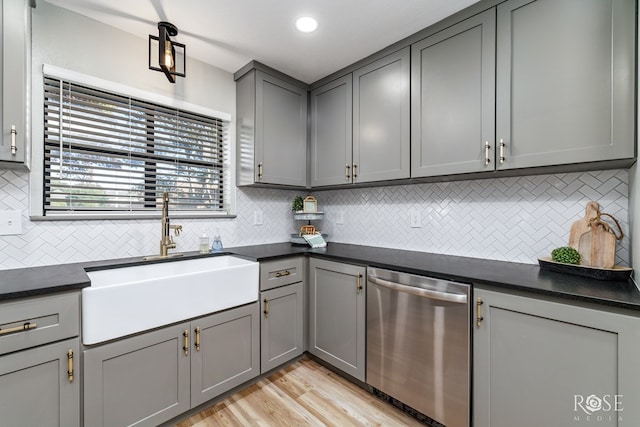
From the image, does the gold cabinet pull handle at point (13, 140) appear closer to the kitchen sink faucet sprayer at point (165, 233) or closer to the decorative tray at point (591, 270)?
the kitchen sink faucet sprayer at point (165, 233)

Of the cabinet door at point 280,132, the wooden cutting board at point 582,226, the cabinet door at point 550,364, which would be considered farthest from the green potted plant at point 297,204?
the wooden cutting board at point 582,226

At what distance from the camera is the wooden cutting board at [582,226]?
145 centimetres

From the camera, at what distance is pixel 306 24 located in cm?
181

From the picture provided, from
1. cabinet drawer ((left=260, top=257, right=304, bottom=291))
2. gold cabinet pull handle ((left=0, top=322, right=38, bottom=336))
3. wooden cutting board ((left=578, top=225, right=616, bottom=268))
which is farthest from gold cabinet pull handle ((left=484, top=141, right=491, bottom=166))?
gold cabinet pull handle ((left=0, top=322, right=38, bottom=336))

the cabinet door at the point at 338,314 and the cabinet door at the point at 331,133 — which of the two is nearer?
the cabinet door at the point at 338,314

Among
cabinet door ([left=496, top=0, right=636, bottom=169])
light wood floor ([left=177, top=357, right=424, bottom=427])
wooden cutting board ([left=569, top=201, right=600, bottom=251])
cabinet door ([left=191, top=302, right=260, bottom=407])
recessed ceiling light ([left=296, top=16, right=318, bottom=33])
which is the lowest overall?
light wood floor ([left=177, top=357, right=424, bottom=427])

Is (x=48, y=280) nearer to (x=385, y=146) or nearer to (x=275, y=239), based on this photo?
(x=275, y=239)

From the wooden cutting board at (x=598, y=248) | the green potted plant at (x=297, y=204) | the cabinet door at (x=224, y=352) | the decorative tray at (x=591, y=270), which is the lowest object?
the cabinet door at (x=224, y=352)

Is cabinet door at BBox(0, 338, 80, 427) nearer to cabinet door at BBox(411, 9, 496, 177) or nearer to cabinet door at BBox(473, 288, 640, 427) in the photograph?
cabinet door at BBox(473, 288, 640, 427)

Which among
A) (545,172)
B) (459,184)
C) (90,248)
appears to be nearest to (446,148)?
(459,184)

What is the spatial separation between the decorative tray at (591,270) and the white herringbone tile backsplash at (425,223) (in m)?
0.20

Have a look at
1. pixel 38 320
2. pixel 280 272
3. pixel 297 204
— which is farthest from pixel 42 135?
pixel 297 204

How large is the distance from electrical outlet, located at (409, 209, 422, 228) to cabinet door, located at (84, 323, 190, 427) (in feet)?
5.86

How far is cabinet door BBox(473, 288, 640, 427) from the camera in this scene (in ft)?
3.34
